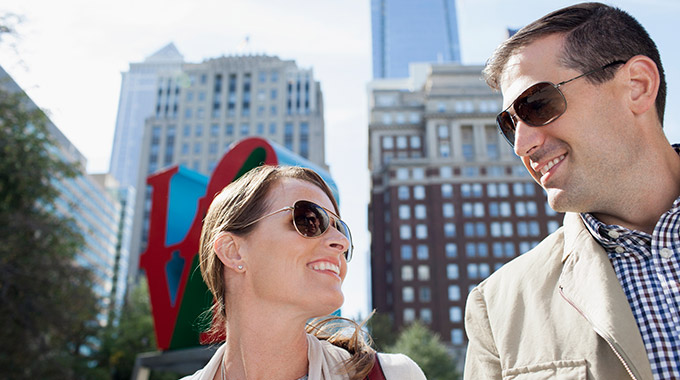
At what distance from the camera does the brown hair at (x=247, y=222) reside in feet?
9.14

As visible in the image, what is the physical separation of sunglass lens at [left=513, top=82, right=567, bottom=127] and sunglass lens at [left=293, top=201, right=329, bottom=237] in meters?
1.08

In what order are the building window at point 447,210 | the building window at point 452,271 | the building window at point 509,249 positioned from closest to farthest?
the building window at point 452,271
the building window at point 509,249
the building window at point 447,210

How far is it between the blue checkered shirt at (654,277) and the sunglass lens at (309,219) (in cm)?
125

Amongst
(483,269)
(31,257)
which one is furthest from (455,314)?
(31,257)

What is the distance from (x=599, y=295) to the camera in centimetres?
210

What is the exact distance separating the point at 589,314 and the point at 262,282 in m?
1.45

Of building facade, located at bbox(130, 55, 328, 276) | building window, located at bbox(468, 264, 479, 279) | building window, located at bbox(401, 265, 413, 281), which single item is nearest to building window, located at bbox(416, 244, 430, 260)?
building window, located at bbox(401, 265, 413, 281)

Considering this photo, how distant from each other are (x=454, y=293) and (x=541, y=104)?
6160 cm

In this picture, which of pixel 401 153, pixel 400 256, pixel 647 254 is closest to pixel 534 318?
pixel 647 254

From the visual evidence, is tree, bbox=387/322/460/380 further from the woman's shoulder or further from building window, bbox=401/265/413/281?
the woman's shoulder

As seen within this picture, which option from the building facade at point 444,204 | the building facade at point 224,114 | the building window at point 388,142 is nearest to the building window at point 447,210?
the building facade at point 444,204

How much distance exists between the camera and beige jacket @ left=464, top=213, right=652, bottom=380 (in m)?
2.01

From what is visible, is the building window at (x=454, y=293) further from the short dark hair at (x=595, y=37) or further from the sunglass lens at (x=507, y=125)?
the short dark hair at (x=595, y=37)

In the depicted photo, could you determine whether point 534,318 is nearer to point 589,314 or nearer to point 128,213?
point 589,314
